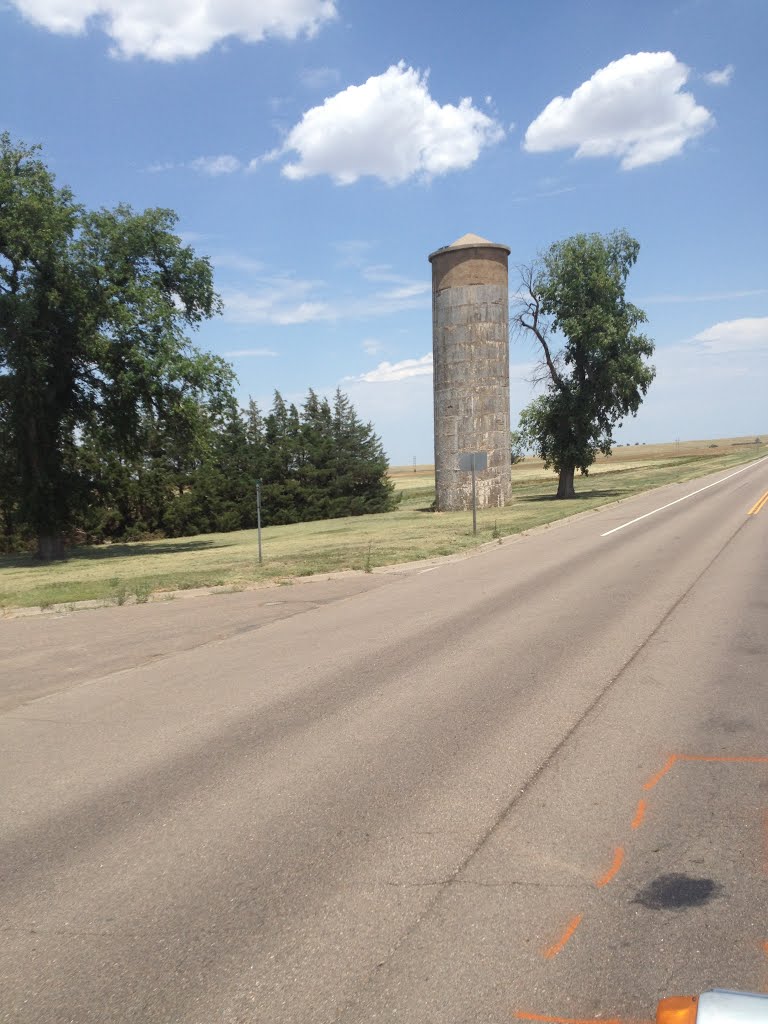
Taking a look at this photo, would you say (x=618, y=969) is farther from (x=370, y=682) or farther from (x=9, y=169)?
(x=9, y=169)

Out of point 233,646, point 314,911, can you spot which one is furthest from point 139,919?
point 233,646

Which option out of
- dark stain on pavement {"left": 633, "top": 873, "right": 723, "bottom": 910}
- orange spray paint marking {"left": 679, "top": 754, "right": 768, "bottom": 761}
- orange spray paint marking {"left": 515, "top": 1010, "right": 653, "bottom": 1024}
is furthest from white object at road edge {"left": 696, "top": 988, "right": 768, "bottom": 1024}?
orange spray paint marking {"left": 679, "top": 754, "right": 768, "bottom": 761}

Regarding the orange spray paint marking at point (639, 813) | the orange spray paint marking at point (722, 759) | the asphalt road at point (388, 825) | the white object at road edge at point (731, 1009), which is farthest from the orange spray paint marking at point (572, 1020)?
the orange spray paint marking at point (722, 759)

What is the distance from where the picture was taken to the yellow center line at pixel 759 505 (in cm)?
2902

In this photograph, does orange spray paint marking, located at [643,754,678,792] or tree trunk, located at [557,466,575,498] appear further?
tree trunk, located at [557,466,575,498]

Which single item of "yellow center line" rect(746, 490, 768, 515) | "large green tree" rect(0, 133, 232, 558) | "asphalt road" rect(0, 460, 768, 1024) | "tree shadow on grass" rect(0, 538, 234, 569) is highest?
"large green tree" rect(0, 133, 232, 558)

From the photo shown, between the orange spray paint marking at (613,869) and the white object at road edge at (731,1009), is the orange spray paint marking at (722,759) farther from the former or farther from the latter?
the white object at road edge at (731,1009)

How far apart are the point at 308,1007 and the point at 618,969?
124 cm

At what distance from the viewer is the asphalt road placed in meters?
3.66

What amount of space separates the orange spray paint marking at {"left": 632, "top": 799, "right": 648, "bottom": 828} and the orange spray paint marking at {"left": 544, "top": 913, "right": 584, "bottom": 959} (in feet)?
3.83

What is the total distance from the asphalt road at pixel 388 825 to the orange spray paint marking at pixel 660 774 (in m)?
0.04

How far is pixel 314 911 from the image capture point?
13.9ft

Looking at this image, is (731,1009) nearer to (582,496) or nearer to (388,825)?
(388,825)

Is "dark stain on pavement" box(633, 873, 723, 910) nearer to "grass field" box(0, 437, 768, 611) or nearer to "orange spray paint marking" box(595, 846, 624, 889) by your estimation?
"orange spray paint marking" box(595, 846, 624, 889)
